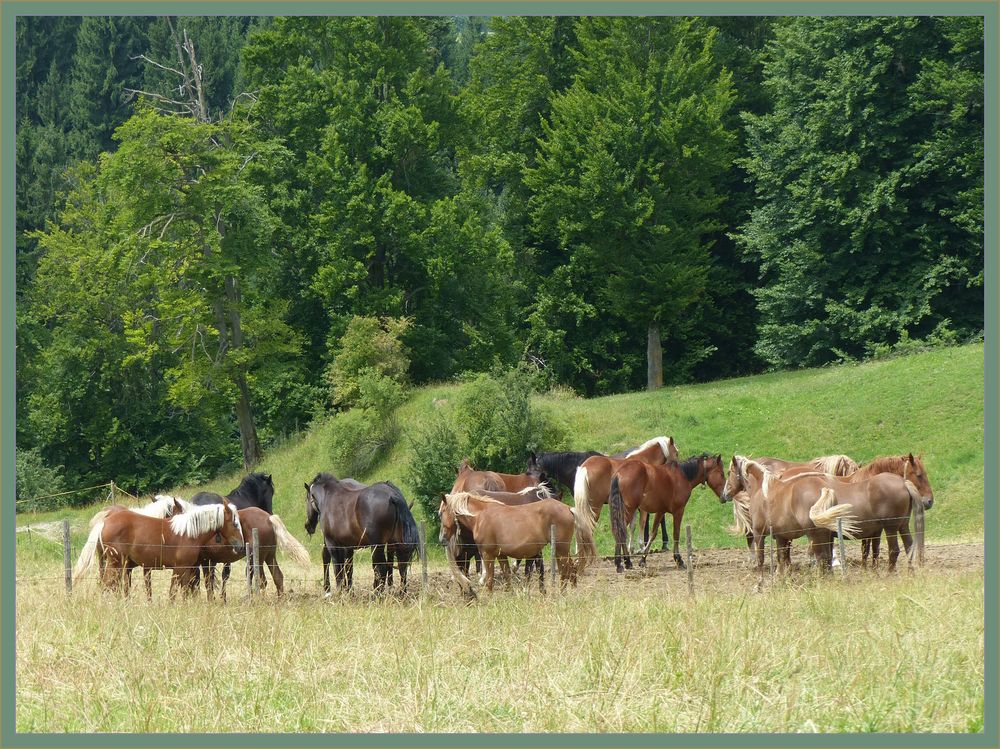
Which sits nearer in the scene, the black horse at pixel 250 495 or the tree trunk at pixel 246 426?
the black horse at pixel 250 495

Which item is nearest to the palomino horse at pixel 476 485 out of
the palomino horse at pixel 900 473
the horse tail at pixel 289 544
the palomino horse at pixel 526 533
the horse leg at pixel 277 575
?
the palomino horse at pixel 526 533

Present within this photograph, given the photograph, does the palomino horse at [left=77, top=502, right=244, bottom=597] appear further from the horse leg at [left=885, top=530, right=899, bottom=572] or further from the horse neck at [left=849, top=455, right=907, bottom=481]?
the horse neck at [left=849, top=455, right=907, bottom=481]

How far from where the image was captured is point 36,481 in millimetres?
46781

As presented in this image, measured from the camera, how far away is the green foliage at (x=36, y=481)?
4512cm

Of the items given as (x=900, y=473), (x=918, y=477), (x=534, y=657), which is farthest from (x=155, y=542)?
(x=918, y=477)

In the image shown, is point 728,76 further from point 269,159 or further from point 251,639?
point 251,639

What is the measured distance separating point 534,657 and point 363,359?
29.1m

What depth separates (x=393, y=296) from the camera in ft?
142

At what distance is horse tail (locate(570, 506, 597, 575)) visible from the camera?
57.0 ft

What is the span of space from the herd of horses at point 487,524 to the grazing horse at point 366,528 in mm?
21

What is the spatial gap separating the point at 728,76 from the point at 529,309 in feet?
36.6

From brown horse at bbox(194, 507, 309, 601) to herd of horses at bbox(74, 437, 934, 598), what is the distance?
0.07ft

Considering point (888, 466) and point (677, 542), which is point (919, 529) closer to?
point (888, 466)

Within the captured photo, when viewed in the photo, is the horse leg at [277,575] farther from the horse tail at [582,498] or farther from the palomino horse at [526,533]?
the horse tail at [582,498]
